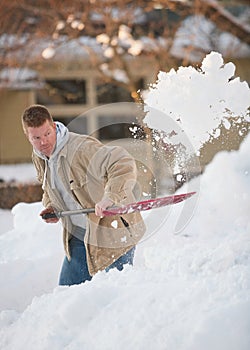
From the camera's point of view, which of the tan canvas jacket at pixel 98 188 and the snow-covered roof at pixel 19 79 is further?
the snow-covered roof at pixel 19 79

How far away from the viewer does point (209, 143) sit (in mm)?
3461

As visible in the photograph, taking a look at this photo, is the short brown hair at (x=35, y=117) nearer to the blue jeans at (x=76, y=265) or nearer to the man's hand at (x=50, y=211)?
the man's hand at (x=50, y=211)

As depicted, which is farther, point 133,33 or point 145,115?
point 133,33

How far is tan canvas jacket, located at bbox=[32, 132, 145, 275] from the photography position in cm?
300

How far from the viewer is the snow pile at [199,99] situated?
3229 mm

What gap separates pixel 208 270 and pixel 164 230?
1.25 metres

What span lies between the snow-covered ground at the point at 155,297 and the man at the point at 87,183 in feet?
0.61

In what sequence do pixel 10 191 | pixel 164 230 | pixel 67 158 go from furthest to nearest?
pixel 10 191 → pixel 164 230 → pixel 67 158

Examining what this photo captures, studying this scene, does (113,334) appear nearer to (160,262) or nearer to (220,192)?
(160,262)

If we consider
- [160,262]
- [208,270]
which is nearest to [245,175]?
[160,262]

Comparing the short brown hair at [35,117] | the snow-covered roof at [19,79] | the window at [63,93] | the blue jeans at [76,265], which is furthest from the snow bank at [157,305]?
the window at [63,93]

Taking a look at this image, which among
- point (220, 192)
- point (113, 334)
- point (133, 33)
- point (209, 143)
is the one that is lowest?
point (113, 334)

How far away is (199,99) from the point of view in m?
3.32

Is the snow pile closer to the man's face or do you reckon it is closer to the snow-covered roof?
the man's face
